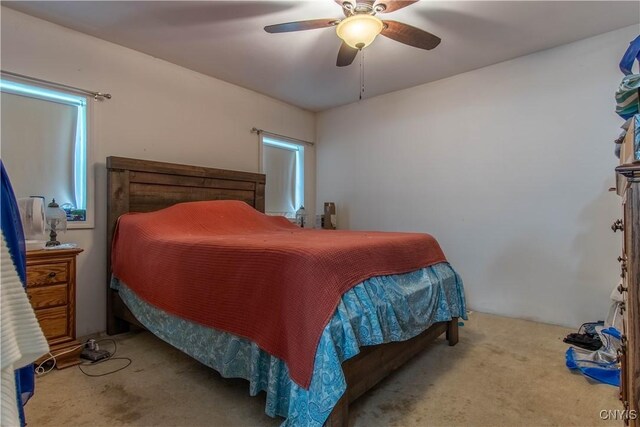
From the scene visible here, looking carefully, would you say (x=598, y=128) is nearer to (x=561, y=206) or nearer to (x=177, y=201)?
(x=561, y=206)

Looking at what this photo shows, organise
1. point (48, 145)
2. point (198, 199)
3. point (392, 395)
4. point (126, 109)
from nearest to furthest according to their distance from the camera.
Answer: point (392, 395) → point (48, 145) → point (126, 109) → point (198, 199)

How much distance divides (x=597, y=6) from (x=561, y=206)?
1533 millimetres

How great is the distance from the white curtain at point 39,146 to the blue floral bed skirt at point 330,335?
1.11 m

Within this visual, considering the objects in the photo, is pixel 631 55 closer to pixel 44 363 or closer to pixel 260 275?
pixel 260 275

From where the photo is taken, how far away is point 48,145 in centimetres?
257

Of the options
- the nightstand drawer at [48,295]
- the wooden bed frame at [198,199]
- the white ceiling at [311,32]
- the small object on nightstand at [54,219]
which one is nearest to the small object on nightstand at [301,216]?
the wooden bed frame at [198,199]

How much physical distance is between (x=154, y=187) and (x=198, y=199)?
43 cm

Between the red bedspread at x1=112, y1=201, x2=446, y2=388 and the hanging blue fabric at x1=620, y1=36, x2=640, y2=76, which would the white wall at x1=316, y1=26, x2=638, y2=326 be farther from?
the hanging blue fabric at x1=620, y1=36, x2=640, y2=76

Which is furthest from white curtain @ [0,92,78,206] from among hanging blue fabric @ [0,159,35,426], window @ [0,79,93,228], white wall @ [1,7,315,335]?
hanging blue fabric @ [0,159,35,426]

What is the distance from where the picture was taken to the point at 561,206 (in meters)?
2.93

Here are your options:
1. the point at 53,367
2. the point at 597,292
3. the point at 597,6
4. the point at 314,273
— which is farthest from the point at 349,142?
the point at 53,367

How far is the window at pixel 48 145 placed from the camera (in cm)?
240

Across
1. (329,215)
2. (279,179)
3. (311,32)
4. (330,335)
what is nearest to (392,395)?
(330,335)

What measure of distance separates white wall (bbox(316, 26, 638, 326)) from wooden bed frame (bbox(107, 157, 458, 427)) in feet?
3.90
